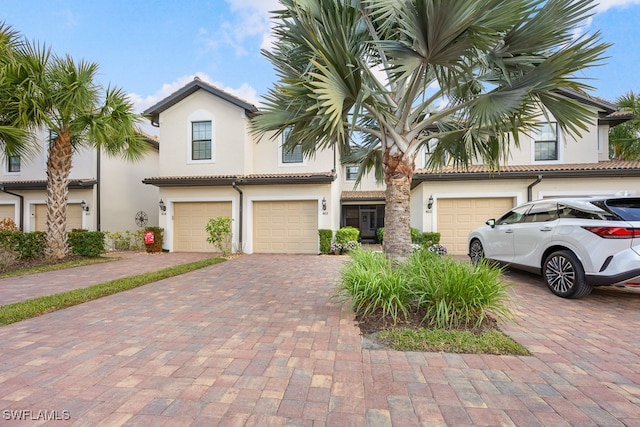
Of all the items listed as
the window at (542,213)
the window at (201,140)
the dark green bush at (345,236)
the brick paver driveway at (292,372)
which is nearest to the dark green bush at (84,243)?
the window at (201,140)

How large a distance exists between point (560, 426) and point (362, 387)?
136cm

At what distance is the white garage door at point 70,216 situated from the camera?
13188 millimetres

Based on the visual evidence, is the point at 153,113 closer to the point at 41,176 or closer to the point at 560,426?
the point at 41,176

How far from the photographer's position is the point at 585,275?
15.3 feet

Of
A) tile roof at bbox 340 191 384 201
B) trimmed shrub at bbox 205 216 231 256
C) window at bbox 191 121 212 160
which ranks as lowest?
trimmed shrub at bbox 205 216 231 256

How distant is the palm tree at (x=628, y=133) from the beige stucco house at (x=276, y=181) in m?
0.48

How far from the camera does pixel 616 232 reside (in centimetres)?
436

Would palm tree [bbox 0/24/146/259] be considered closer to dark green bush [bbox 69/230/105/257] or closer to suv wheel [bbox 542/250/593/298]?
dark green bush [bbox 69/230/105/257]

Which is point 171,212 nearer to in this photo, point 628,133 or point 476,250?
point 476,250

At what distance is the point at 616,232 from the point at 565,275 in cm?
106

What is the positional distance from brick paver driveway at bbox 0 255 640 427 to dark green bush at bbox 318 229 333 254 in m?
6.58

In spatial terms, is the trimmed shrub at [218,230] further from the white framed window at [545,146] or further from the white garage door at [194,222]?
the white framed window at [545,146]

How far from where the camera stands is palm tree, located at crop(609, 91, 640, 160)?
34.5ft

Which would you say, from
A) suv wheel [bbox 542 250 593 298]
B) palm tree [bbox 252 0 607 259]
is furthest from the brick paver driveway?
palm tree [bbox 252 0 607 259]
